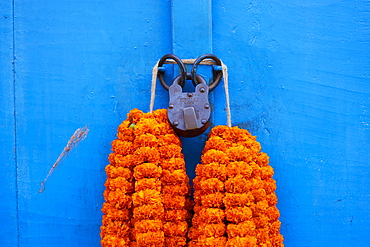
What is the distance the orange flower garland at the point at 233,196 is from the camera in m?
0.89

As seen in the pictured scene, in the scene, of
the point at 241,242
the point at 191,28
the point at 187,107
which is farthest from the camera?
the point at 191,28

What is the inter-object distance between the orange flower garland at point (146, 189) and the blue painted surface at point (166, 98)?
0.21 metres

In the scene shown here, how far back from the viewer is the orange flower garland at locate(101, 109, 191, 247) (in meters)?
0.91

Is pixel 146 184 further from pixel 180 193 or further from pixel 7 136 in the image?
pixel 7 136

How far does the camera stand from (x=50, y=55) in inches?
46.5

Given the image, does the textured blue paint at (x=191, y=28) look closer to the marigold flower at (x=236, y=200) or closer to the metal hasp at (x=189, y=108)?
the metal hasp at (x=189, y=108)

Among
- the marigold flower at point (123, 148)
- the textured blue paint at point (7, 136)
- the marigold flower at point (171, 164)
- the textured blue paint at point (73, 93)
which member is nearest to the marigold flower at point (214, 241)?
the marigold flower at point (171, 164)

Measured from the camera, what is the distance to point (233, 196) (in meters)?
0.90

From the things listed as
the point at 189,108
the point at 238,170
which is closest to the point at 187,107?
the point at 189,108

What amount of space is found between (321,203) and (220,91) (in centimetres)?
56

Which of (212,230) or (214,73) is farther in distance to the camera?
(214,73)

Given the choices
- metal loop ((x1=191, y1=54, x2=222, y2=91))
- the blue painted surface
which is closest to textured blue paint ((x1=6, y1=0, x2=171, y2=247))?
the blue painted surface

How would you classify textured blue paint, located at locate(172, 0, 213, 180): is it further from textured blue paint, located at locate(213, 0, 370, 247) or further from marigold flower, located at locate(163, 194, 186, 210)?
marigold flower, located at locate(163, 194, 186, 210)

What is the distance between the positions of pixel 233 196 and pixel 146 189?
0.25 m
